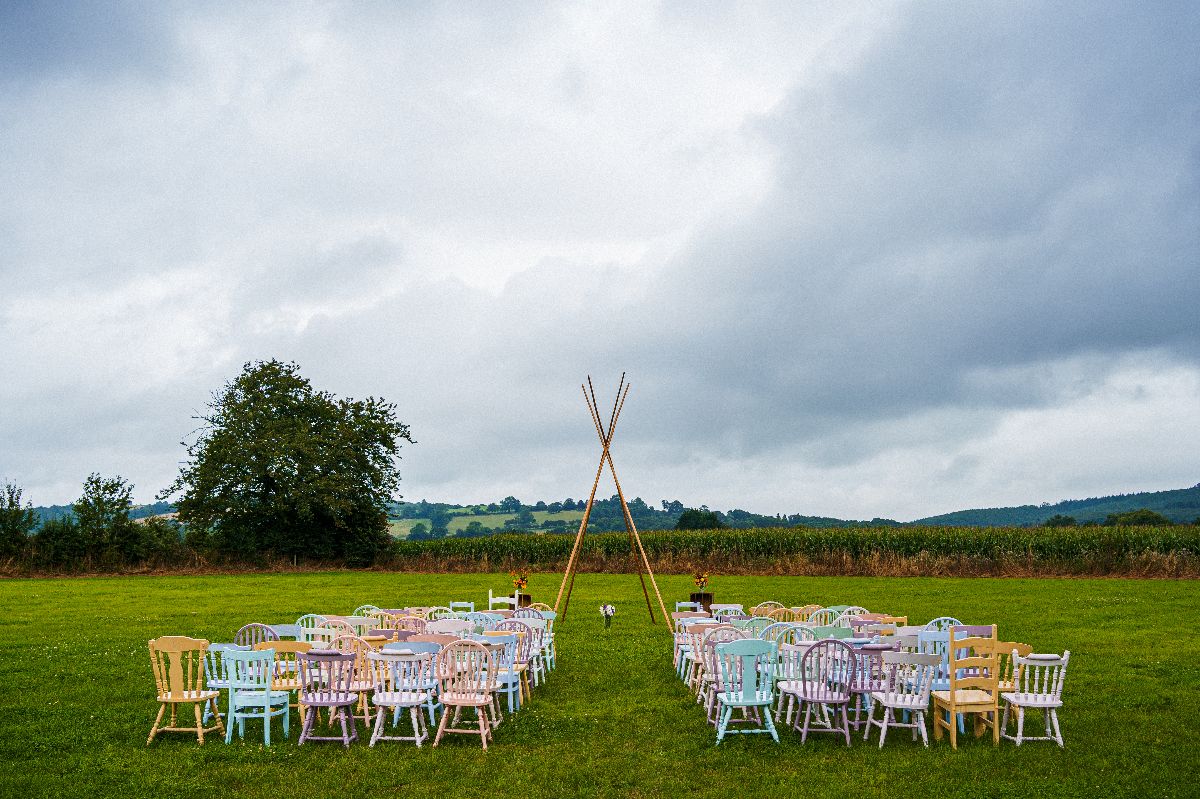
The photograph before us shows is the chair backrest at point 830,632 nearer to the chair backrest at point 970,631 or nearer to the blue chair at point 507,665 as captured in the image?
the chair backrest at point 970,631

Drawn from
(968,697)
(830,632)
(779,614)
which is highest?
(830,632)

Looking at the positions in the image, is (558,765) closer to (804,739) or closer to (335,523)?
(804,739)

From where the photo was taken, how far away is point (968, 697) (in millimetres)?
10375

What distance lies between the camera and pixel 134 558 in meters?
42.9

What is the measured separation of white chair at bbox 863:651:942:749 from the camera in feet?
32.7

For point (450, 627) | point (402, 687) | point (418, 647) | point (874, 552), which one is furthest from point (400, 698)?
point (874, 552)

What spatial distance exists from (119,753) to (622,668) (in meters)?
7.57

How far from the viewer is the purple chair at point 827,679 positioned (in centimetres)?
1027

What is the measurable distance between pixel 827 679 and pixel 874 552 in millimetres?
27951

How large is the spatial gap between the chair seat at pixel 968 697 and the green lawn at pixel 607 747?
0.47m

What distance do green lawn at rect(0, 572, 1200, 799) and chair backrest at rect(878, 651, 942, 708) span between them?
1.68 feet

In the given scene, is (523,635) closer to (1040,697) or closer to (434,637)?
(434,637)

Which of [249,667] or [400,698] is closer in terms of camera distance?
[400,698]

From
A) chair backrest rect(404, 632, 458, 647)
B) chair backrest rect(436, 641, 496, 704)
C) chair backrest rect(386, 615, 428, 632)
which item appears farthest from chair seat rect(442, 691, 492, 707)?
chair backrest rect(386, 615, 428, 632)
